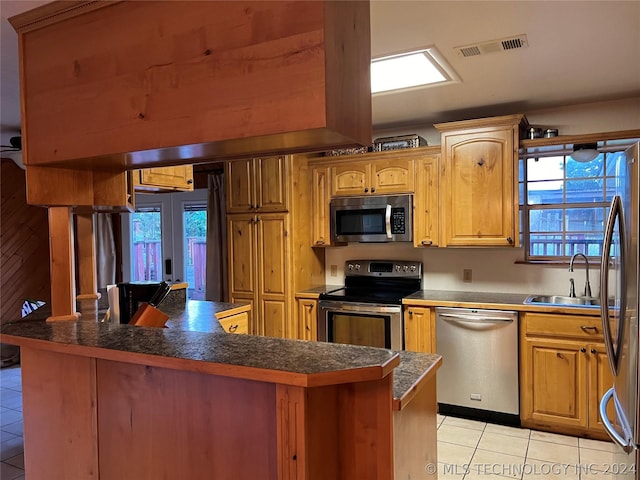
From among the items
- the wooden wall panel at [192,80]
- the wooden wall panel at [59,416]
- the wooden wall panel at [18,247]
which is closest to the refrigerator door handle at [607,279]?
the wooden wall panel at [192,80]

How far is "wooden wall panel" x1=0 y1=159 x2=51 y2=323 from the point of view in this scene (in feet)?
16.5

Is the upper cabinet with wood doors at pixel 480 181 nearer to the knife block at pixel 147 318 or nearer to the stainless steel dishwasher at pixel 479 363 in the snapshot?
the stainless steel dishwasher at pixel 479 363

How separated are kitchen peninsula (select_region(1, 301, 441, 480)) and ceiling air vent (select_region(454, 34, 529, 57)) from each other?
1.65 metres

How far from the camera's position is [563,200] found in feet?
12.3

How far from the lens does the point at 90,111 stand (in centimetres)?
160

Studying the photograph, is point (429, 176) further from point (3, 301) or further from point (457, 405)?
point (3, 301)

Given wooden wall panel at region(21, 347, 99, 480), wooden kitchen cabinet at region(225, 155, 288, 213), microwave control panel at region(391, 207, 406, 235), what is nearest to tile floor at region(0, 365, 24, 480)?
wooden wall panel at region(21, 347, 99, 480)

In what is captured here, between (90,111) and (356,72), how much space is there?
3.12 ft

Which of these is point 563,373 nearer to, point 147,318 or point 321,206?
point 321,206

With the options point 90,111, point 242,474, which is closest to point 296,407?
point 242,474

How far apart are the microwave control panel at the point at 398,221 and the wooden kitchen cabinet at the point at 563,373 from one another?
120 cm

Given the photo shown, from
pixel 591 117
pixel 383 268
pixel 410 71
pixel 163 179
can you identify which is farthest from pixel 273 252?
pixel 591 117

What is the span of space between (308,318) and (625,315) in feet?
8.83

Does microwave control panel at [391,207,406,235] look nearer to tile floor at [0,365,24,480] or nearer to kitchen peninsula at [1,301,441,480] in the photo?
kitchen peninsula at [1,301,441,480]
